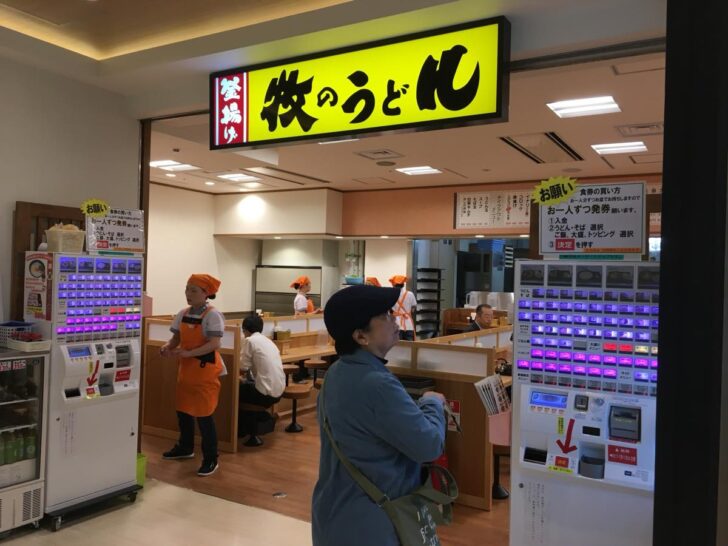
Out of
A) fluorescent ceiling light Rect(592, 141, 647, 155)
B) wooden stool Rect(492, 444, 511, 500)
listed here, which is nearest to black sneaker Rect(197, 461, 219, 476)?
wooden stool Rect(492, 444, 511, 500)

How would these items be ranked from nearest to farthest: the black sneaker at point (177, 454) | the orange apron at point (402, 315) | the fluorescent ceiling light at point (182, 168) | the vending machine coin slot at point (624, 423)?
the vending machine coin slot at point (624, 423), the black sneaker at point (177, 454), the fluorescent ceiling light at point (182, 168), the orange apron at point (402, 315)

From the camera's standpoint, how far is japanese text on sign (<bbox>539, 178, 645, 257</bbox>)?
8.42ft

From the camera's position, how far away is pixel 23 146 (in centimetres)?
387

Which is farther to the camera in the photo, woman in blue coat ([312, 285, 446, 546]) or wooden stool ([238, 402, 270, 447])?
wooden stool ([238, 402, 270, 447])

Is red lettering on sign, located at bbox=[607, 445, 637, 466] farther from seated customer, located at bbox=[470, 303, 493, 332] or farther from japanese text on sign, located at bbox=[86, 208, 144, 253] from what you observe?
seated customer, located at bbox=[470, 303, 493, 332]

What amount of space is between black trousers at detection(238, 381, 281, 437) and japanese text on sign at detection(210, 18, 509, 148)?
2612mm

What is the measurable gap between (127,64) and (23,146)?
0.85m

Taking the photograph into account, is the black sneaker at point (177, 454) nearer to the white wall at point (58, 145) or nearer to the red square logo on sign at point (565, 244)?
the white wall at point (58, 145)

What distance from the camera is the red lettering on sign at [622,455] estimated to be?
245cm

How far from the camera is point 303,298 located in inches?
359

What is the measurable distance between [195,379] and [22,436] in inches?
52.5

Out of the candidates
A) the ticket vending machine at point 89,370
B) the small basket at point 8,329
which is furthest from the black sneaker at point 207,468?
the small basket at point 8,329

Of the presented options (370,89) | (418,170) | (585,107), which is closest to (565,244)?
(370,89)

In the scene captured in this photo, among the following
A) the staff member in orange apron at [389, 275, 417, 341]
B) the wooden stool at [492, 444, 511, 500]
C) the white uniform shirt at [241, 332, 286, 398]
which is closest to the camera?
the wooden stool at [492, 444, 511, 500]
